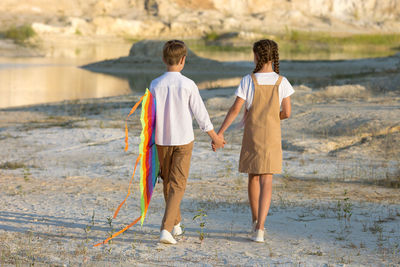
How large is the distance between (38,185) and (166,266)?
3358 mm

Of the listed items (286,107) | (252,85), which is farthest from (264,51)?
(286,107)

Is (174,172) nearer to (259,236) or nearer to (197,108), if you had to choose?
(197,108)

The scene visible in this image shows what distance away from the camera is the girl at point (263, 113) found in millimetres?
4634

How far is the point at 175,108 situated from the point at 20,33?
55246 mm

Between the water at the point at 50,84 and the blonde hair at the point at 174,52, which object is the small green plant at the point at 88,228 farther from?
the water at the point at 50,84

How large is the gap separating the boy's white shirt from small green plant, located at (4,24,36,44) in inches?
2048

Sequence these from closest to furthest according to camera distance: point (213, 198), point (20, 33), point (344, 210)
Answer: point (344, 210) → point (213, 198) → point (20, 33)

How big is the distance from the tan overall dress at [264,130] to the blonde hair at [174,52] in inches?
22.5

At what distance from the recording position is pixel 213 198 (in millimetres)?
6422

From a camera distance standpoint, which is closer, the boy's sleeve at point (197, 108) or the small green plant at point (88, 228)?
the boy's sleeve at point (197, 108)

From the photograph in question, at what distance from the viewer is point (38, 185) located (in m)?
7.11

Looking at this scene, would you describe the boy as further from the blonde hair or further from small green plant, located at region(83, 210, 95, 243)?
small green plant, located at region(83, 210, 95, 243)

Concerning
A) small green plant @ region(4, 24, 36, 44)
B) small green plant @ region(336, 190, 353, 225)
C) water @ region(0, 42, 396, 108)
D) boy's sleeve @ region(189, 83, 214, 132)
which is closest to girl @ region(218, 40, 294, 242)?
boy's sleeve @ region(189, 83, 214, 132)

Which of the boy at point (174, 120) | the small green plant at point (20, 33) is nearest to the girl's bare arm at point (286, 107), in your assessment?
the boy at point (174, 120)
